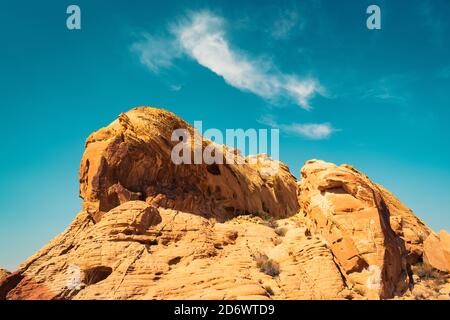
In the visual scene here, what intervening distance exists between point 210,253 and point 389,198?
18776 millimetres

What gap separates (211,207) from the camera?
992 inches

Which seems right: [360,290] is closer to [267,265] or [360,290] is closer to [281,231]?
[267,265]

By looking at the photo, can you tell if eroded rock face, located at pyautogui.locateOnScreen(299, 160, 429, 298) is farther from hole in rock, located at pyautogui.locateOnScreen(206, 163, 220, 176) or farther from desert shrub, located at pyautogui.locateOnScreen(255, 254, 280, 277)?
hole in rock, located at pyautogui.locateOnScreen(206, 163, 220, 176)

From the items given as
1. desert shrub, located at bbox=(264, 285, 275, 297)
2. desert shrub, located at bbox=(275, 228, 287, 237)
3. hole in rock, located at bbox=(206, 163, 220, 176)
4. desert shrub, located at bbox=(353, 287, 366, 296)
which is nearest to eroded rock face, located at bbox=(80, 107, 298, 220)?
hole in rock, located at bbox=(206, 163, 220, 176)

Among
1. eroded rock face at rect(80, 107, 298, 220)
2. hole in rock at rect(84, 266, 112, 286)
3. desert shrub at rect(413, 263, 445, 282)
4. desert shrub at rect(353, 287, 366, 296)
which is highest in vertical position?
eroded rock face at rect(80, 107, 298, 220)

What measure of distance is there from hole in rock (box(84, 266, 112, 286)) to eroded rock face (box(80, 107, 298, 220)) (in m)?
4.99

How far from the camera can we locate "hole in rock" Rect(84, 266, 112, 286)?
14969 mm

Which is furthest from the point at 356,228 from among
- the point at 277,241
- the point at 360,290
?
the point at 277,241

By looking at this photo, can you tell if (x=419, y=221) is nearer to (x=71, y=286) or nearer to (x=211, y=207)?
(x=211, y=207)

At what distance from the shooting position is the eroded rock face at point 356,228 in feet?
51.6

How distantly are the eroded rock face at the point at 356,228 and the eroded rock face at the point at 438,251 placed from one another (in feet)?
12.6

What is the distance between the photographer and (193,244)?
17375mm
